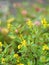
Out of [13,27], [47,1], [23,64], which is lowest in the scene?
[47,1]

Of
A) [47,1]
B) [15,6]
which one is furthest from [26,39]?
[47,1]

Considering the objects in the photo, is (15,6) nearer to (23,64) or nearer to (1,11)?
(1,11)

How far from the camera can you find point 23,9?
479cm

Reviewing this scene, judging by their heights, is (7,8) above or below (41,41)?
below

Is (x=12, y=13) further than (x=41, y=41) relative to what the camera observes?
Yes

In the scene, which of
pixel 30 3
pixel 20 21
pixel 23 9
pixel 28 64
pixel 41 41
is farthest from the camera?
pixel 30 3

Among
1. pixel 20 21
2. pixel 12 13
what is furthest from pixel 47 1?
pixel 20 21

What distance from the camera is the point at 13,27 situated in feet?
8.50

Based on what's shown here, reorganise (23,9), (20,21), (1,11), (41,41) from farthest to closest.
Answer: (23,9) < (1,11) < (20,21) < (41,41)

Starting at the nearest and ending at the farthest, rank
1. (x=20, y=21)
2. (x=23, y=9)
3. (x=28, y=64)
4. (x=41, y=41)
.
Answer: (x=28, y=64) < (x=41, y=41) < (x=20, y=21) < (x=23, y=9)

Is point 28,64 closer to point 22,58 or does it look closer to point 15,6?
point 22,58

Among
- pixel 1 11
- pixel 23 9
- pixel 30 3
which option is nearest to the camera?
pixel 1 11

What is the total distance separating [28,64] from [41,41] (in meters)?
0.33

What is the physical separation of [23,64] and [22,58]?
8 centimetres
